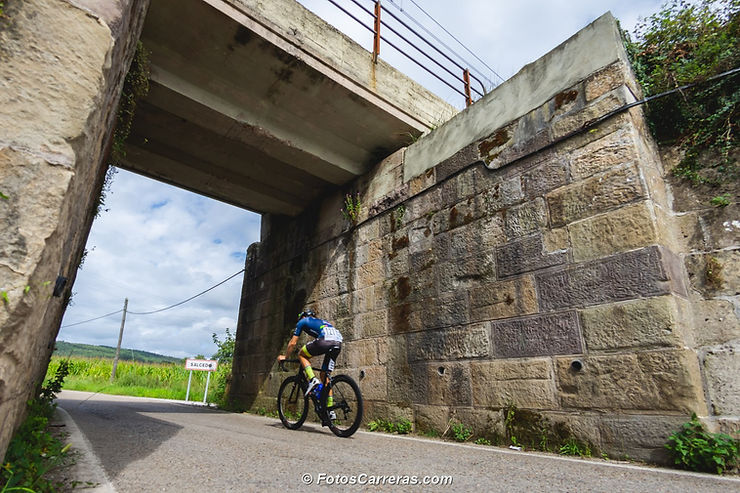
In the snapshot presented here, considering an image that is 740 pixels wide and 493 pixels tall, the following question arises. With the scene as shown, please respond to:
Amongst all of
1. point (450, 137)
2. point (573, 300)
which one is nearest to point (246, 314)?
point (450, 137)

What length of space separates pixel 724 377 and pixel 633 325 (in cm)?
68

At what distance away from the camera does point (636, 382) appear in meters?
3.18

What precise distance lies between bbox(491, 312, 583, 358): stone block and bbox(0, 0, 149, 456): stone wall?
11.9 feet

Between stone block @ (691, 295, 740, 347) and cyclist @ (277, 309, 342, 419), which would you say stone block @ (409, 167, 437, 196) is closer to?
cyclist @ (277, 309, 342, 419)

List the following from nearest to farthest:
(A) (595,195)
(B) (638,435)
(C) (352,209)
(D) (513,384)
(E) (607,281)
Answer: (B) (638,435) < (E) (607,281) < (A) (595,195) < (D) (513,384) < (C) (352,209)

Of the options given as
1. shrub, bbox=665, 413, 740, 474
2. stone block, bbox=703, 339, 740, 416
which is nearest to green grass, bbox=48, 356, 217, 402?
shrub, bbox=665, 413, 740, 474

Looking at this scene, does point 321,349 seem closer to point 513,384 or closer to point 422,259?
point 422,259

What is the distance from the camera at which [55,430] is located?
12.3ft

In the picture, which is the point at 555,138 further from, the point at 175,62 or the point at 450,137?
the point at 175,62

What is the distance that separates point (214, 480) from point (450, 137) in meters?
4.70

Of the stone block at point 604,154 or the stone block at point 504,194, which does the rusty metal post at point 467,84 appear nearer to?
the stone block at point 504,194

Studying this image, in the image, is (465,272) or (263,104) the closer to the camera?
(465,272)

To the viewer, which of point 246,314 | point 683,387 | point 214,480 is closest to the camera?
point 214,480

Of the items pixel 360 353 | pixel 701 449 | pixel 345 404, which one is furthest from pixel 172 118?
pixel 701 449
